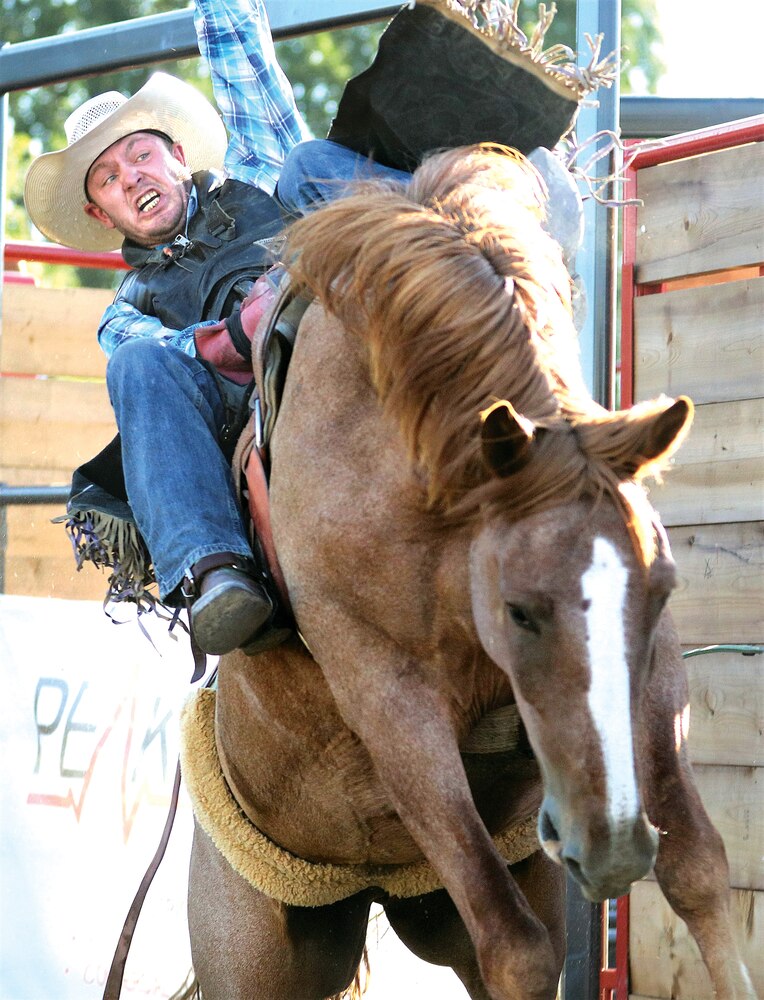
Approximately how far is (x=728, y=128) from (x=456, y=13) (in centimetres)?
127

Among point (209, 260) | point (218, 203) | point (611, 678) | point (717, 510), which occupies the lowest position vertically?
point (717, 510)

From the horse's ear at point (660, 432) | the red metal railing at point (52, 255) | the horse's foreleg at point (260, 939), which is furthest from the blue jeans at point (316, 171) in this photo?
the red metal railing at point (52, 255)

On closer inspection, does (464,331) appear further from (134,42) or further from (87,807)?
(87,807)

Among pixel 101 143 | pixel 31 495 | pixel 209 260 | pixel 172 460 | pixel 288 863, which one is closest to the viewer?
pixel 172 460

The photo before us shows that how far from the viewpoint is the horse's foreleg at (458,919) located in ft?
11.1

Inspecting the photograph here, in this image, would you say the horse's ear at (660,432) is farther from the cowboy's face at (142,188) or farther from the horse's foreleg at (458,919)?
the cowboy's face at (142,188)

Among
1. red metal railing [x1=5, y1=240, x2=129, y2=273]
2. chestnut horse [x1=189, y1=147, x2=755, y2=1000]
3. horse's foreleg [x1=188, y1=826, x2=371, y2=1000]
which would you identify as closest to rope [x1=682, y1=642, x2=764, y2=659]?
chestnut horse [x1=189, y1=147, x2=755, y2=1000]

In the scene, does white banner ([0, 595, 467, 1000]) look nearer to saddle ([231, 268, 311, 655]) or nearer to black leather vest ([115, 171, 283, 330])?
black leather vest ([115, 171, 283, 330])

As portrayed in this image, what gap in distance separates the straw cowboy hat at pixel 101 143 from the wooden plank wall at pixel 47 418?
259 centimetres

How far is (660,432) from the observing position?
89.3 inches

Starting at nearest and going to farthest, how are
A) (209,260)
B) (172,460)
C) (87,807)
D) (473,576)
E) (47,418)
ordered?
1. (473,576)
2. (172,460)
3. (209,260)
4. (87,807)
5. (47,418)

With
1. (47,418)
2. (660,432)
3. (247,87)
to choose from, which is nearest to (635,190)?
(247,87)

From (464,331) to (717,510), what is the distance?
5.38ft

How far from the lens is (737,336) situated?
12.7 feet
